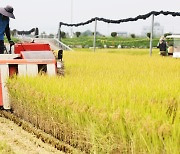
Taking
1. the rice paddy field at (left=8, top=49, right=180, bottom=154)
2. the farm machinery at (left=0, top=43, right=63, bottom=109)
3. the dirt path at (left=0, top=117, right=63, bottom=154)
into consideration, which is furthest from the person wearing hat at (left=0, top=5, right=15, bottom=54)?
the dirt path at (left=0, top=117, right=63, bottom=154)

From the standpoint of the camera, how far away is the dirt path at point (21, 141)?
4363mm

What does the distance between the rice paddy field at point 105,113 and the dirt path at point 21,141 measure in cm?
17

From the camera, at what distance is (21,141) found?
15.7 feet

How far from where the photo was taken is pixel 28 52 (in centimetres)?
701

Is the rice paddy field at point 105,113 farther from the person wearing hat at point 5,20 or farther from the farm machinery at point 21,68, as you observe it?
the person wearing hat at point 5,20

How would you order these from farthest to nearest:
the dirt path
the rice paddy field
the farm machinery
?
the farm machinery, the dirt path, the rice paddy field

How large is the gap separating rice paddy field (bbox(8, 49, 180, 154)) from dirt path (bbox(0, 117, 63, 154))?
0.55ft

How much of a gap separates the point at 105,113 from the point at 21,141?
4.59 feet

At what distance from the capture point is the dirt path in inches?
172

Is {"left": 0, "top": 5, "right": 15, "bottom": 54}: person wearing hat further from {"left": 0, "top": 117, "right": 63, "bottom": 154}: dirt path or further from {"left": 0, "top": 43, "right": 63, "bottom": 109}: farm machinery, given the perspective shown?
{"left": 0, "top": 117, "right": 63, "bottom": 154}: dirt path

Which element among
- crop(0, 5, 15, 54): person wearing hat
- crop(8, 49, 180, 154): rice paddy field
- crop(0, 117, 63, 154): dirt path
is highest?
crop(0, 5, 15, 54): person wearing hat

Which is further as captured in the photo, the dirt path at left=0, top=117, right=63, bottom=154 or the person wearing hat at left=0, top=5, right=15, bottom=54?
the person wearing hat at left=0, top=5, right=15, bottom=54

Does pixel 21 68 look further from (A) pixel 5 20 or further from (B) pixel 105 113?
(B) pixel 105 113

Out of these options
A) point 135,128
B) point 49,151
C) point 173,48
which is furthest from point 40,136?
point 173,48
